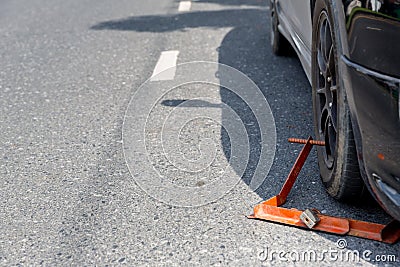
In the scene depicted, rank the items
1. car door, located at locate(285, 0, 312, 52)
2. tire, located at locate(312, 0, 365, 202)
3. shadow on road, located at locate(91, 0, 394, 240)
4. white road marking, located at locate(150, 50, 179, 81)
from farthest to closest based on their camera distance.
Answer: white road marking, located at locate(150, 50, 179, 81) < car door, located at locate(285, 0, 312, 52) < shadow on road, located at locate(91, 0, 394, 240) < tire, located at locate(312, 0, 365, 202)

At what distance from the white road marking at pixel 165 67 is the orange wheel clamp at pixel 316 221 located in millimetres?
2711

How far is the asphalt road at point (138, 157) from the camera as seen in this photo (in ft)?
10.3

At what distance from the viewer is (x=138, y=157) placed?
428cm

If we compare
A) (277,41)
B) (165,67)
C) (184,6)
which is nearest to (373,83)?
(277,41)

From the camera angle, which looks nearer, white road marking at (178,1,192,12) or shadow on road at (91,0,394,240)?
shadow on road at (91,0,394,240)

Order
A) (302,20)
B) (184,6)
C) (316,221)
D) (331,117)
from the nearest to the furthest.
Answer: (316,221), (331,117), (302,20), (184,6)

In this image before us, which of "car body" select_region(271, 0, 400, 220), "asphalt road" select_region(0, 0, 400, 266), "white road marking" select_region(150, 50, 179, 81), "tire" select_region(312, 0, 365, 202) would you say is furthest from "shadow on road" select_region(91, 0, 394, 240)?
"car body" select_region(271, 0, 400, 220)

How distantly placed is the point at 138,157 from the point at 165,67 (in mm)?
2235

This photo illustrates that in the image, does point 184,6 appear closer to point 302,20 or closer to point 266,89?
point 266,89

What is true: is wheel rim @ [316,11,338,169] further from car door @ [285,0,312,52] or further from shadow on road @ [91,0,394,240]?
car door @ [285,0,312,52]

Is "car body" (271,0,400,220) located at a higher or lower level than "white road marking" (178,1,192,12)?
higher

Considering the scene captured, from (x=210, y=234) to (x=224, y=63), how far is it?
11.0 feet

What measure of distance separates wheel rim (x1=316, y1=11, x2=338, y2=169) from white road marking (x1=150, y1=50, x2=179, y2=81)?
2.50m

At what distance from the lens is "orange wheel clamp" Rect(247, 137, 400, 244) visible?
3090mm
